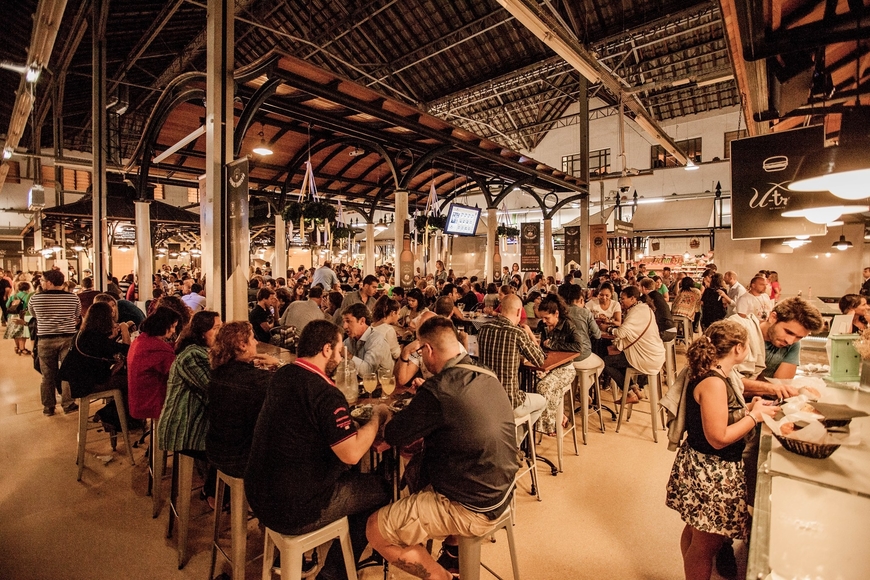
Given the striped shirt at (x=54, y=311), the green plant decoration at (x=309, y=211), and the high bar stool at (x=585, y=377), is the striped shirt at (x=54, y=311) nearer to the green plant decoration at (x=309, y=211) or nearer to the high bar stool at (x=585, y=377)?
the green plant decoration at (x=309, y=211)

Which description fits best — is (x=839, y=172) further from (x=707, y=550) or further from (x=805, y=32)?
(x=707, y=550)

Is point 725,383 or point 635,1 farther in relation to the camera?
point 635,1

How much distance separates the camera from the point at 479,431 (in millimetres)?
2061

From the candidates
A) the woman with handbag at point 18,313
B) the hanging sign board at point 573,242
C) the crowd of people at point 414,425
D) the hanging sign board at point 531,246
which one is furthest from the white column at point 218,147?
the hanging sign board at point 573,242

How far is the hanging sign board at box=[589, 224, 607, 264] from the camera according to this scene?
11812 mm

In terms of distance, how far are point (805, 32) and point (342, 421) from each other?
3.52 m

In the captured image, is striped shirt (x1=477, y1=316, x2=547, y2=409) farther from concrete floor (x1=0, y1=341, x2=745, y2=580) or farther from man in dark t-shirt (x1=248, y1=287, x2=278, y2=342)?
man in dark t-shirt (x1=248, y1=287, x2=278, y2=342)

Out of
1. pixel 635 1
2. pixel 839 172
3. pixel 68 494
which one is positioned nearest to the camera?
pixel 839 172

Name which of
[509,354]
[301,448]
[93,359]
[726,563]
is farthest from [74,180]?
[726,563]

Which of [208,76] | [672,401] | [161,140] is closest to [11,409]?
[161,140]

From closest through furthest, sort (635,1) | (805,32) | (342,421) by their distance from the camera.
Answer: (342,421)
(805,32)
(635,1)

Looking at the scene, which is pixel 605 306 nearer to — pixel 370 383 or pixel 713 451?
pixel 713 451

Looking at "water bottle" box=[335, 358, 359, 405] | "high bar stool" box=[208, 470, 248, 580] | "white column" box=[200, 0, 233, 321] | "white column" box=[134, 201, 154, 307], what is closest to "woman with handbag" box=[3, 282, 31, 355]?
"white column" box=[134, 201, 154, 307]

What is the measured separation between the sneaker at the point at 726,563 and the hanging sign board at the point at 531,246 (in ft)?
33.5
